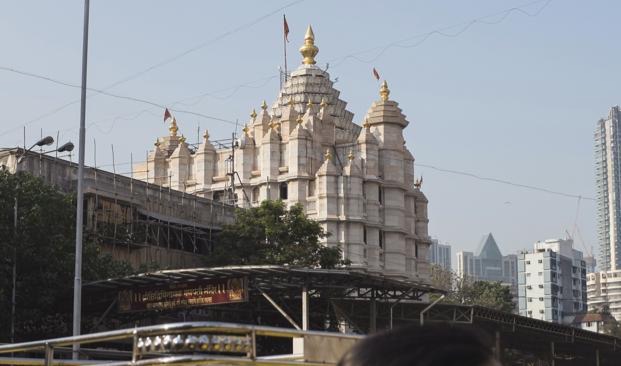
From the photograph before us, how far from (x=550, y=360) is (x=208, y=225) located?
16250 millimetres

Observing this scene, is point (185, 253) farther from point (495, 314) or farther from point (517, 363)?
point (517, 363)

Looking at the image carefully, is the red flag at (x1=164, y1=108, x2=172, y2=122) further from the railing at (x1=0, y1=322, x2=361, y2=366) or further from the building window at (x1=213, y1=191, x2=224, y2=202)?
the railing at (x1=0, y1=322, x2=361, y2=366)

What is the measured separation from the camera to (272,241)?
1791 inches

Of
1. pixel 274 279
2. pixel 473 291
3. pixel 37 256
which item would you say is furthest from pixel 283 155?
pixel 274 279

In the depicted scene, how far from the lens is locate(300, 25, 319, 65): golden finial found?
74688 mm

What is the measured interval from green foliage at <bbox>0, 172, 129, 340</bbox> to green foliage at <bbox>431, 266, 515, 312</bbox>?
49675mm

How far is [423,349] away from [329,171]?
2467 inches

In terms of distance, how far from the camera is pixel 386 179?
6769 centimetres

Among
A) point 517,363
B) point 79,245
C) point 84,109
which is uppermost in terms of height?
point 84,109

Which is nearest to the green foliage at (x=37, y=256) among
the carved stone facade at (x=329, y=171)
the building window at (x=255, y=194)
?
the carved stone facade at (x=329, y=171)

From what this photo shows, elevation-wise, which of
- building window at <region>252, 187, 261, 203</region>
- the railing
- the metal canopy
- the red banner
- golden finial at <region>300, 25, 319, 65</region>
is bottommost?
the railing

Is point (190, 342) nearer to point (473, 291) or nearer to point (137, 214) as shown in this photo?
point (137, 214)

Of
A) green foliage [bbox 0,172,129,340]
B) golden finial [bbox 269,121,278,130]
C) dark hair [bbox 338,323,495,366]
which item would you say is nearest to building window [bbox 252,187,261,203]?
golden finial [bbox 269,121,278,130]

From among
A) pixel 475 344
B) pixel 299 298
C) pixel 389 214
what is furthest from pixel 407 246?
pixel 475 344
